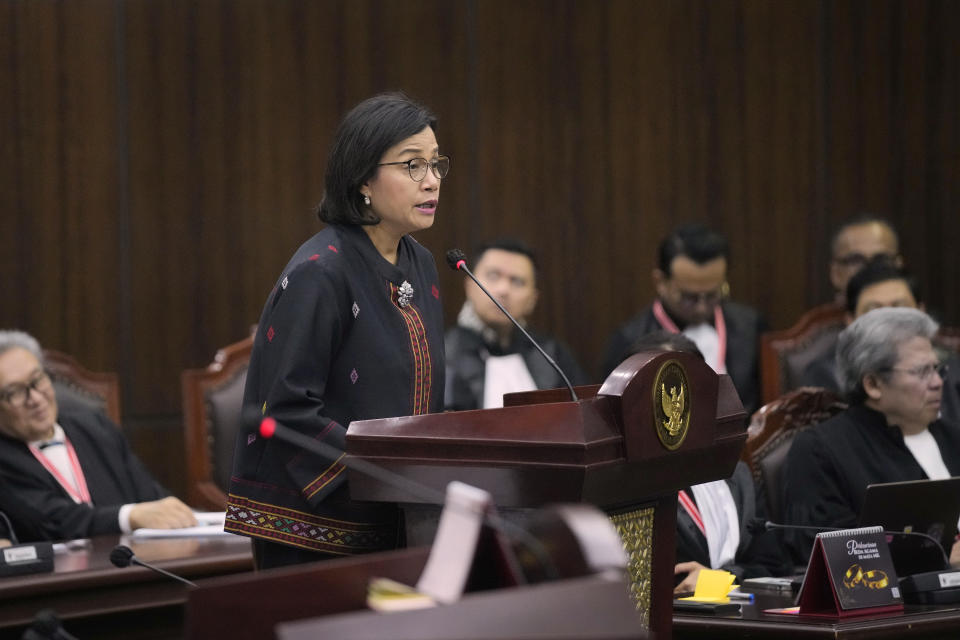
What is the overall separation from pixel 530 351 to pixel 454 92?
1266mm

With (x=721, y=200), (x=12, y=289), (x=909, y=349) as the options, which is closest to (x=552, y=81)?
(x=721, y=200)

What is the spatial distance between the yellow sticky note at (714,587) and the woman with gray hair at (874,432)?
64 cm

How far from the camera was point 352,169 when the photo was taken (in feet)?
7.75

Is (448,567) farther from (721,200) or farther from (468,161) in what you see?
(721,200)

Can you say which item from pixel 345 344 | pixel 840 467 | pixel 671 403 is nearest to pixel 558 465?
pixel 671 403

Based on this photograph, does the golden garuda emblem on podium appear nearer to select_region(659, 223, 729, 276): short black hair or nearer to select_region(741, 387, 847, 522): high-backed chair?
select_region(741, 387, 847, 522): high-backed chair

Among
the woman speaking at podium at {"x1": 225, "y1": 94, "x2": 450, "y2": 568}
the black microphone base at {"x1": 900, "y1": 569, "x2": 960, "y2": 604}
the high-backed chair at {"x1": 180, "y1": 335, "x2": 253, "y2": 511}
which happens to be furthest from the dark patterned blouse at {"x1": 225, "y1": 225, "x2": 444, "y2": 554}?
the high-backed chair at {"x1": 180, "y1": 335, "x2": 253, "y2": 511}

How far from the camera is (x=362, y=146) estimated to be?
2.35 metres

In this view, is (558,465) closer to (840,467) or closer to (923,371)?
(840,467)

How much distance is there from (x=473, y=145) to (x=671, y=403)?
161 inches

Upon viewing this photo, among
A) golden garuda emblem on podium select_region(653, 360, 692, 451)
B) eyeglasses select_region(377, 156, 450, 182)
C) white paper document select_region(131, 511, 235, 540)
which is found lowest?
white paper document select_region(131, 511, 235, 540)

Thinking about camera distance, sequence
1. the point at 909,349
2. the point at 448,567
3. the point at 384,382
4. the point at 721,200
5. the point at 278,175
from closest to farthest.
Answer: the point at 448,567 → the point at 384,382 → the point at 909,349 → the point at 278,175 → the point at 721,200

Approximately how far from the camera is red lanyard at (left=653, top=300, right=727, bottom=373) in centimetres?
545

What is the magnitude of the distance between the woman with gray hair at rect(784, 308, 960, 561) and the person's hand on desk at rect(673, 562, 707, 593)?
1.28ft
